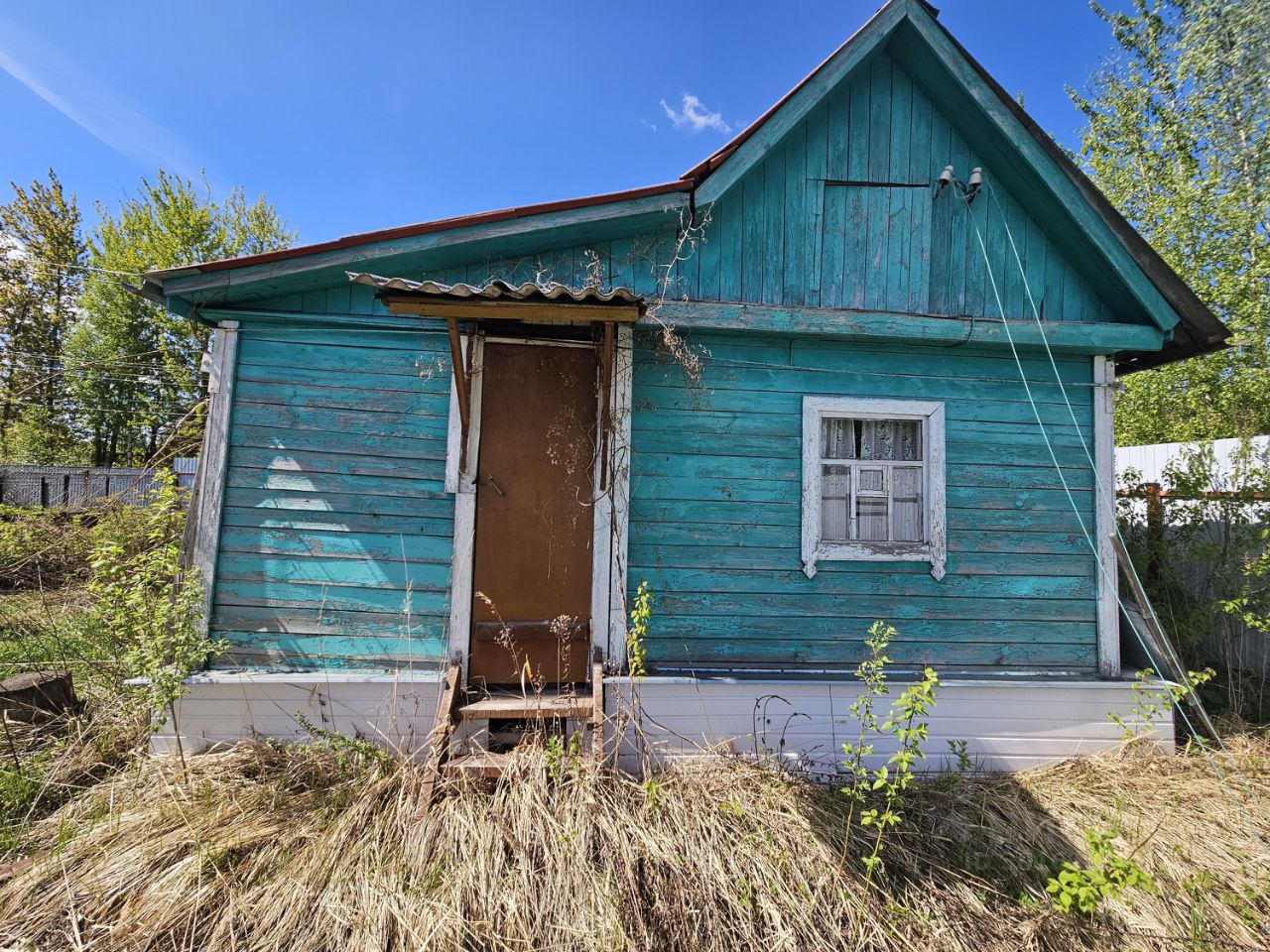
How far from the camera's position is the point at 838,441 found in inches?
164

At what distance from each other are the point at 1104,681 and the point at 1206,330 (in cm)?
277

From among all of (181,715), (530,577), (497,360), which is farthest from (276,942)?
(497,360)

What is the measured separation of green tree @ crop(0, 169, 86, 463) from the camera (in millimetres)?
16062

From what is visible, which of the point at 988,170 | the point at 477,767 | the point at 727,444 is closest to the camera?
the point at 477,767

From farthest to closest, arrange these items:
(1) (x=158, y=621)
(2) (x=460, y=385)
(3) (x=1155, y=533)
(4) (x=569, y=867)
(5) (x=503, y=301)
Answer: (3) (x=1155, y=533) → (2) (x=460, y=385) → (1) (x=158, y=621) → (5) (x=503, y=301) → (4) (x=569, y=867)

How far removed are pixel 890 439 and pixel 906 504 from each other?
51 centimetres

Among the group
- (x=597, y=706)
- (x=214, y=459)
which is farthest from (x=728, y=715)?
(x=214, y=459)

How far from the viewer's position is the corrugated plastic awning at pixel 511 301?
116 inches

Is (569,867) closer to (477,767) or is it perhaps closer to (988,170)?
(477,767)

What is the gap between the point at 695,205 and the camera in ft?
12.4

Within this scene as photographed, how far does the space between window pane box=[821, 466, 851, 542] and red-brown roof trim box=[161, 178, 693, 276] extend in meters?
2.32

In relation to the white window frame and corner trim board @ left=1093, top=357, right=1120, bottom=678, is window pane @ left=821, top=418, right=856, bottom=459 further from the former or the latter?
corner trim board @ left=1093, top=357, right=1120, bottom=678

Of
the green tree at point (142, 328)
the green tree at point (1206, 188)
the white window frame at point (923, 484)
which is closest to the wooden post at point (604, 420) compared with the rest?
the white window frame at point (923, 484)

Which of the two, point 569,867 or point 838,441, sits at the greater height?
point 838,441
